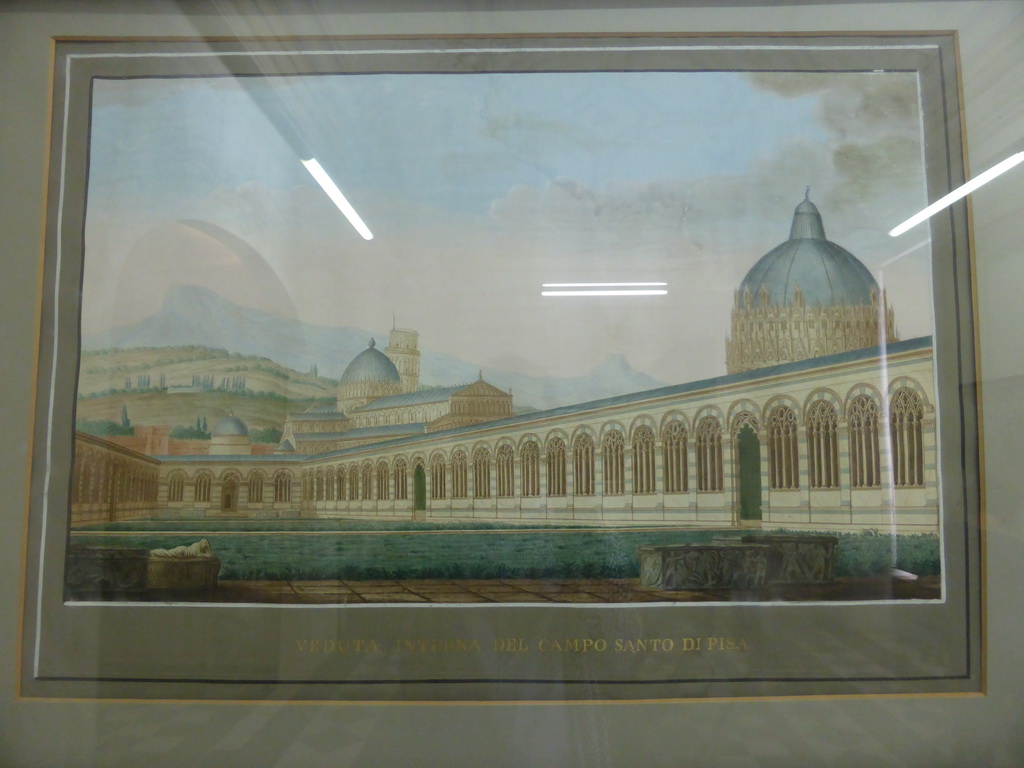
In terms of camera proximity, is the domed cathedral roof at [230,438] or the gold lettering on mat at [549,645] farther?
the domed cathedral roof at [230,438]

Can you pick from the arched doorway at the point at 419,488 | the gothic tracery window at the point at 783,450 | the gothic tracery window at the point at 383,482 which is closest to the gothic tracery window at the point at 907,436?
the gothic tracery window at the point at 783,450

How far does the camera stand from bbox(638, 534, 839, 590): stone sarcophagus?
270 cm

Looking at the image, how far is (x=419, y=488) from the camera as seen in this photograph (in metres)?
2.82

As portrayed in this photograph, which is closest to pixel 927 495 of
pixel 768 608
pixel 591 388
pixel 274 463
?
pixel 768 608

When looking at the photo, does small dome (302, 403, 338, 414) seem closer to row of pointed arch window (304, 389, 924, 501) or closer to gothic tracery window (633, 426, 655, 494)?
row of pointed arch window (304, 389, 924, 501)

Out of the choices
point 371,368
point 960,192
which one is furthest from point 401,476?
point 960,192

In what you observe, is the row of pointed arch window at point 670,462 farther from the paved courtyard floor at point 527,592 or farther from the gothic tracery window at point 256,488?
the paved courtyard floor at point 527,592

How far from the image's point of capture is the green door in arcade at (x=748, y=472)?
2744 mm

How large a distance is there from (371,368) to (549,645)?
3.72ft

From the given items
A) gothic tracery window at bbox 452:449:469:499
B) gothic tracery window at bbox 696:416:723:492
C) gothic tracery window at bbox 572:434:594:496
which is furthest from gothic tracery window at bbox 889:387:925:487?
gothic tracery window at bbox 452:449:469:499

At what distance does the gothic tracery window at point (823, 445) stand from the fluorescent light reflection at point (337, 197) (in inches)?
66.9

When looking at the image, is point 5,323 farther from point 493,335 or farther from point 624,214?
point 624,214

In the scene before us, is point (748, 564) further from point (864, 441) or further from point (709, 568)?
point (864, 441)

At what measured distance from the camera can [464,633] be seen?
2.67m
